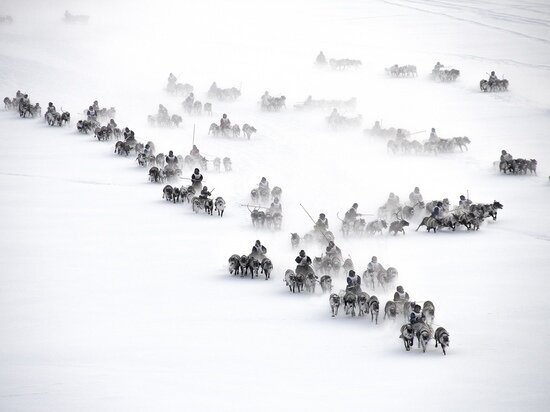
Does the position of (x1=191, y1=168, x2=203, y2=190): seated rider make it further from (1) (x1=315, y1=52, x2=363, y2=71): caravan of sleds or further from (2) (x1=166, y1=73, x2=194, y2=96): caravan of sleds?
(1) (x1=315, y1=52, x2=363, y2=71): caravan of sleds

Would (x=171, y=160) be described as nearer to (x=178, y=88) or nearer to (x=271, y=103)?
(x=271, y=103)

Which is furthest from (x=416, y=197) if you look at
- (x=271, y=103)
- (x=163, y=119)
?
(x=271, y=103)

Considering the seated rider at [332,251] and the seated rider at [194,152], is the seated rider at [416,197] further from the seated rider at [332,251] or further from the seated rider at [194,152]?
the seated rider at [194,152]

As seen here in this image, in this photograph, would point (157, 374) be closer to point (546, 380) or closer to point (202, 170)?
point (546, 380)

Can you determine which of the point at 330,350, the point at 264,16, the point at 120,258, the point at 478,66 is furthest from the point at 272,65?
the point at 330,350

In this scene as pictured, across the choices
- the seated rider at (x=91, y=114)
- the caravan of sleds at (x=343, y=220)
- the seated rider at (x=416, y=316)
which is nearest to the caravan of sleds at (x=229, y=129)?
the caravan of sleds at (x=343, y=220)

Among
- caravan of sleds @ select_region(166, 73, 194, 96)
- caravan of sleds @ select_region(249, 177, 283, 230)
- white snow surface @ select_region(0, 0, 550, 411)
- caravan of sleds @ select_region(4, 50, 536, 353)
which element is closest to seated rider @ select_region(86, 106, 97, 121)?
caravan of sleds @ select_region(4, 50, 536, 353)
